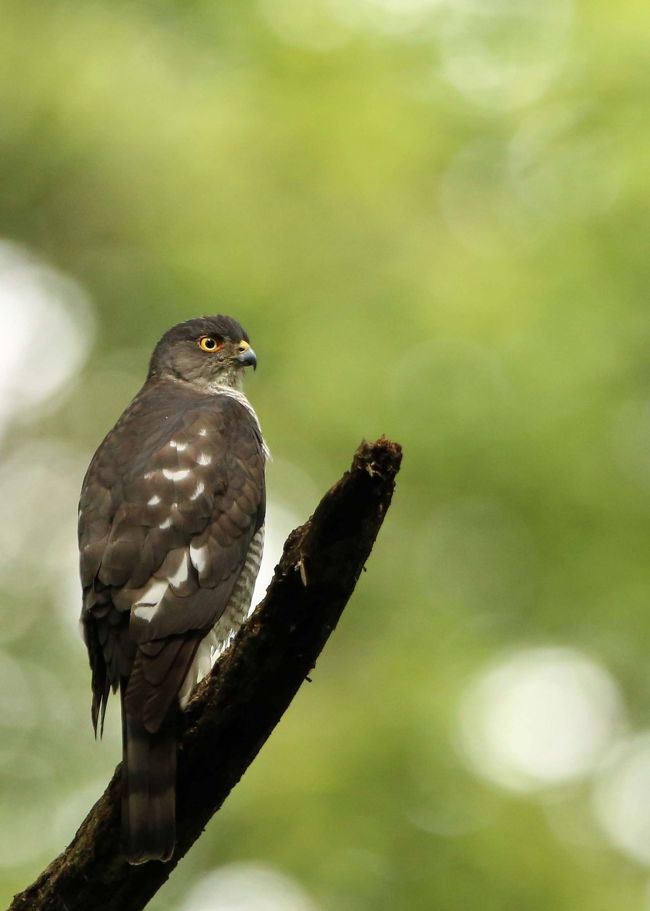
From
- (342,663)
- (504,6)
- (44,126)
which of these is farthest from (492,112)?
(342,663)

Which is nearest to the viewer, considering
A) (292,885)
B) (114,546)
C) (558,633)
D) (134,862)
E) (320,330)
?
(134,862)

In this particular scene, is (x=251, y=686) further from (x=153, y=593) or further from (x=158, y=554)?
(x=158, y=554)

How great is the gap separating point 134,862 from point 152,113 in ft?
22.0

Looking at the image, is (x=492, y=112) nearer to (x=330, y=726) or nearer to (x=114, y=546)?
(x=330, y=726)

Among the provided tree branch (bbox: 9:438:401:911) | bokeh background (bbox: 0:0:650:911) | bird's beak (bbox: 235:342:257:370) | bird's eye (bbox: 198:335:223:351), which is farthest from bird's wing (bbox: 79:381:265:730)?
bokeh background (bbox: 0:0:650:911)

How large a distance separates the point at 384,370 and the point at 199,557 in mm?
3767

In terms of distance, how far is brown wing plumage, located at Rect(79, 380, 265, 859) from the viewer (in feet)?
15.0

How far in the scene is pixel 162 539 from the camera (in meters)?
5.16

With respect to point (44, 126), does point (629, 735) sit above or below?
below

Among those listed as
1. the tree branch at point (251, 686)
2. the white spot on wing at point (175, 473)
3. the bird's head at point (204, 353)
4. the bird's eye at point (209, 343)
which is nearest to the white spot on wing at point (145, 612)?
the tree branch at point (251, 686)

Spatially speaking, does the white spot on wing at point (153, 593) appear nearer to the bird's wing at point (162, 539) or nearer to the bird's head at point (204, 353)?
the bird's wing at point (162, 539)

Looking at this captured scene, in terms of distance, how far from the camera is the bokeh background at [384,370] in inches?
294

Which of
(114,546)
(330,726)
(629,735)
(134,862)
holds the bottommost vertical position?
(134,862)

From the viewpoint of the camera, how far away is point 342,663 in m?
8.65
